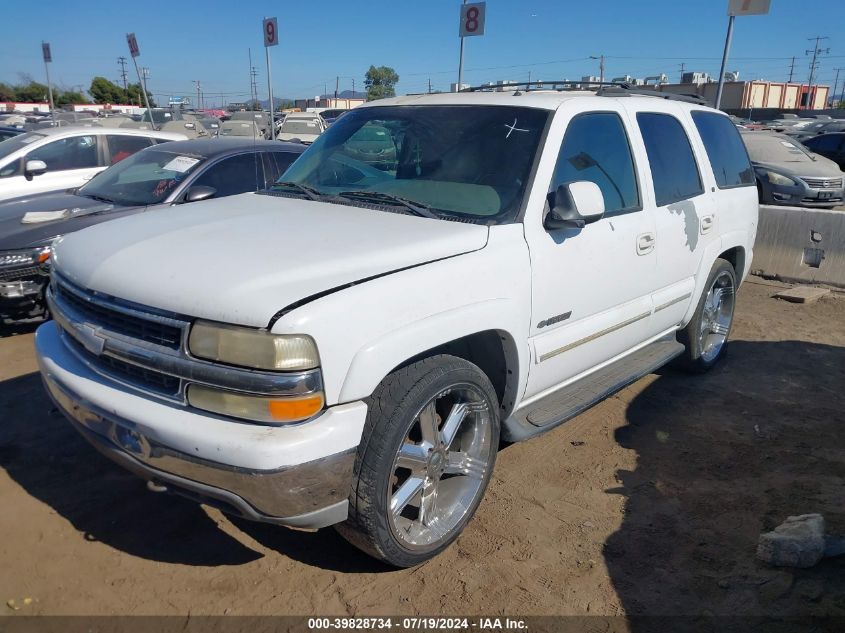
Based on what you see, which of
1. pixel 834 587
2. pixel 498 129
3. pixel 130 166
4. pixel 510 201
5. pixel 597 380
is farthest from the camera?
pixel 130 166

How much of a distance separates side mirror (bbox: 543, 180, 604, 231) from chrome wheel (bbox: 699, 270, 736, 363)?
222cm

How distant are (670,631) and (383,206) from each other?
2.26 m

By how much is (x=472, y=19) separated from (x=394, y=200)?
441 inches

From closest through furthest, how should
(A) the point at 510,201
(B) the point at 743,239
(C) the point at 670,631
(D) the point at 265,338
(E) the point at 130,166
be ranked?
(D) the point at 265,338, (C) the point at 670,631, (A) the point at 510,201, (B) the point at 743,239, (E) the point at 130,166

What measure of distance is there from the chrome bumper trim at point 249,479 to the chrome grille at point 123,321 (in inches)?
12.6

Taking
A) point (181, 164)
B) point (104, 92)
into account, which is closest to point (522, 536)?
point (181, 164)

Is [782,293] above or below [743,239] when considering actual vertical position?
below

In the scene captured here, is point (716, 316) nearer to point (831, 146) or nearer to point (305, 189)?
point (305, 189)

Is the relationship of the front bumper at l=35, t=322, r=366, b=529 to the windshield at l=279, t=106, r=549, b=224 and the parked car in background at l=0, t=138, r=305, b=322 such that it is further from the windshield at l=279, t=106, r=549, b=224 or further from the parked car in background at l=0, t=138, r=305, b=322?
the parked car in background at l=0, t=138, r=305, b=322

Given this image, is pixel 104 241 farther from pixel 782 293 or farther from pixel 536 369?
pixel 782 293

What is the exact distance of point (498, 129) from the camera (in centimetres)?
356

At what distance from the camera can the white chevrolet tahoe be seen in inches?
93.3

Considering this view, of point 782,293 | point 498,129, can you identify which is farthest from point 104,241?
point 782,293

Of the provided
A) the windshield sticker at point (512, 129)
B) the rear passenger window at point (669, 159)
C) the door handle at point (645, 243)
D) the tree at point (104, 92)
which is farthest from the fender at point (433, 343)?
the tree at point (104, 92)
